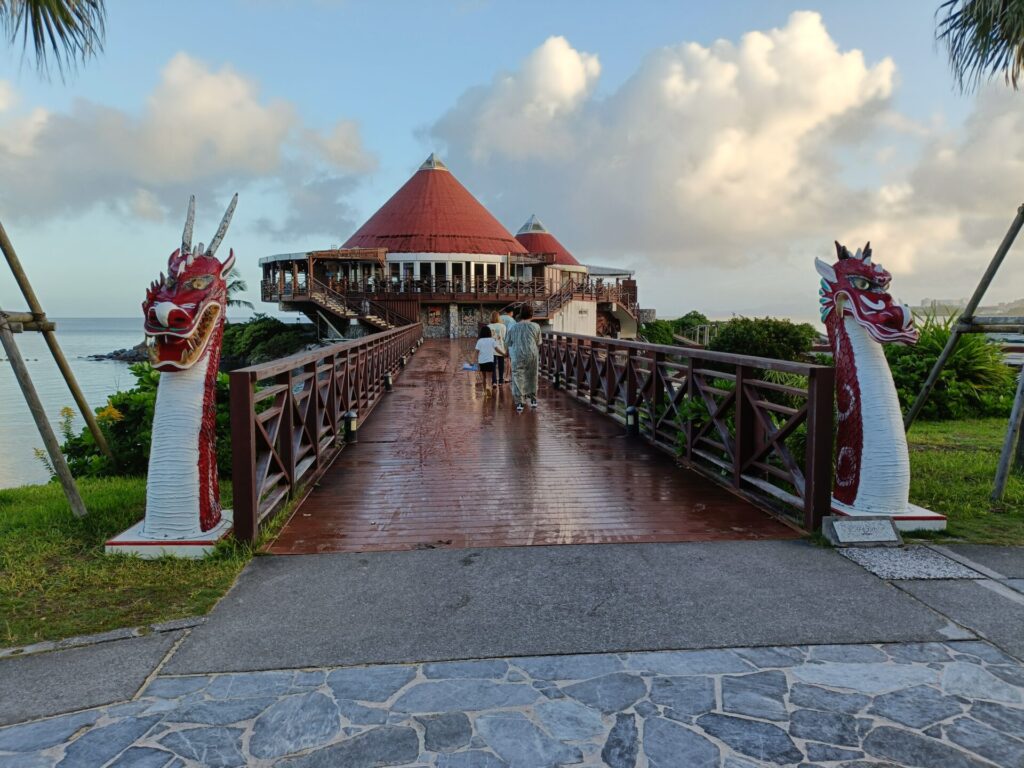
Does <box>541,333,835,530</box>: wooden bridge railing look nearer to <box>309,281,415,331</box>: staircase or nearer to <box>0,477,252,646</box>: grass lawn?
<box>0,477,252,646</box>: grass lawn

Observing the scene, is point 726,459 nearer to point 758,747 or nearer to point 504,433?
point 504,433

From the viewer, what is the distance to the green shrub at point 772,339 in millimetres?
13422

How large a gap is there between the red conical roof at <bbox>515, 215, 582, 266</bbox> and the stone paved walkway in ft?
168

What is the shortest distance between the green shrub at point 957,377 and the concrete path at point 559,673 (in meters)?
8.63

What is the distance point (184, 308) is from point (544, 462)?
3.97 metres

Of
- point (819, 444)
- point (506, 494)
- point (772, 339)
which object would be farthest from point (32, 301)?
point (772, 339)

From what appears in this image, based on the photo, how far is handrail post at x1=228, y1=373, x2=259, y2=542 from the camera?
4.43 meters

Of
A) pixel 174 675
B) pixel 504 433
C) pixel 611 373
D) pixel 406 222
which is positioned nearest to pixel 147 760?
pixel 174 675

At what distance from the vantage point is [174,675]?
2973 millimetres

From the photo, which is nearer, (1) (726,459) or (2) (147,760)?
(2) (147,760)

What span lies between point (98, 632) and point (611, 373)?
7.93m

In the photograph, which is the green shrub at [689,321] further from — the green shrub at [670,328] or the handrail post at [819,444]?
the handrail post at [819,444]

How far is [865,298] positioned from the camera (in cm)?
480

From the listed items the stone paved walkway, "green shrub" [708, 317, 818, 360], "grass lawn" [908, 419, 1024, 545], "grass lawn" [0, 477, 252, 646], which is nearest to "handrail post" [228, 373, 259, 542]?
"grass lawn" [0, 477, 252, 646]
